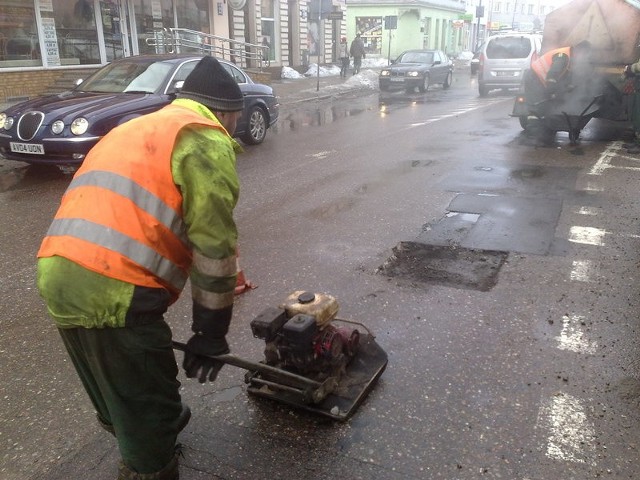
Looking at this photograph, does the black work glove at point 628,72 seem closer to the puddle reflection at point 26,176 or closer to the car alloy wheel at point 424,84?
the puddle reflection at point 26,176

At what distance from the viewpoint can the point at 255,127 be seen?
10844 millimetres

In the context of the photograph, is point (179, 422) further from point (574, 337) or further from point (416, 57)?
point (416, 57)

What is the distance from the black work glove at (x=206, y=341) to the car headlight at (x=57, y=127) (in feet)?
21.7

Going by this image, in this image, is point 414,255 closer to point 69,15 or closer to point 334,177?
point 334,177

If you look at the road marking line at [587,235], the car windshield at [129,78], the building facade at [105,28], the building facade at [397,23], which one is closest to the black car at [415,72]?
the building facade at [105,28]

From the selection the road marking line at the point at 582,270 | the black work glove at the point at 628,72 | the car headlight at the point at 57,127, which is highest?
the black work glove at the point at 628,72

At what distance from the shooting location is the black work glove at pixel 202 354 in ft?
6.96

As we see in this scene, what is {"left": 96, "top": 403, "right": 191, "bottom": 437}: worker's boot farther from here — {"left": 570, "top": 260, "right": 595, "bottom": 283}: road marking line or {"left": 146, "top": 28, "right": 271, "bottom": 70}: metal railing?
{"left": 146, "top": 28, "right": 271, "bottom": 70}: metal railing

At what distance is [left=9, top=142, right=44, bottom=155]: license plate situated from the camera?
25.5ft

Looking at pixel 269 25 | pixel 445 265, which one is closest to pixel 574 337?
pixel 445 265

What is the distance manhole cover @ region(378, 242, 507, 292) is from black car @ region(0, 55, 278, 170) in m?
4.63

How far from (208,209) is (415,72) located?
20.8m

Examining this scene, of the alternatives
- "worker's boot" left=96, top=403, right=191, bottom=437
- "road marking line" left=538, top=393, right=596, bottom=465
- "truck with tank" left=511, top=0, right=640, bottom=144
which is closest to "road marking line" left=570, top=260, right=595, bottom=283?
"road marking line" left=538, top=393, right=596, bottom=465

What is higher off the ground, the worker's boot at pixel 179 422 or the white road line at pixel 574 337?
the worker's boot at pixel 179 422
